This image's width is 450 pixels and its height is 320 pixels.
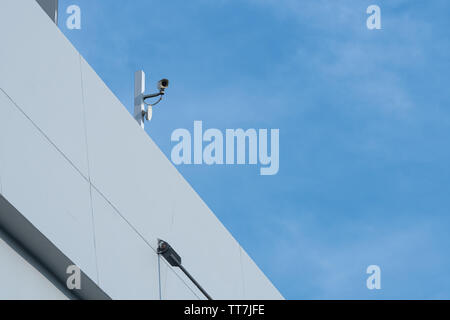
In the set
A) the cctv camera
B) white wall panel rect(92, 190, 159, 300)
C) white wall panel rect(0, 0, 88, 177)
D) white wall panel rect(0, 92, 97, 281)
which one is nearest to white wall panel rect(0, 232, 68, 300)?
white wall panel rect(0, 92, 97, 281)

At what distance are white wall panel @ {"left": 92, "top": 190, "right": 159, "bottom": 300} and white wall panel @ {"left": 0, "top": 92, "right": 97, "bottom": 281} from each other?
9.3 inches

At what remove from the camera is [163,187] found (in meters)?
10.5

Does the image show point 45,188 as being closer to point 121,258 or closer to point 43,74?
point 43,74

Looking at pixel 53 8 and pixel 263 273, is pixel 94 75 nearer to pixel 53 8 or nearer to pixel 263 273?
pixel 53 8

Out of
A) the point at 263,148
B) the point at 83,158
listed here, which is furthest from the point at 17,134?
the point at 263,148

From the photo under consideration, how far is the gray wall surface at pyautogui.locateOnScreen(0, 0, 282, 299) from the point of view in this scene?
732 centimetres

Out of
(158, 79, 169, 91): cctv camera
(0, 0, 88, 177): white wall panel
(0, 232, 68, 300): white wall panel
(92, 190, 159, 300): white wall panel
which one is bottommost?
(0, 232, 68, 300): white wall panel

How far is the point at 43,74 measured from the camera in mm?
7980

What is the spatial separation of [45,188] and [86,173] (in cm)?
91

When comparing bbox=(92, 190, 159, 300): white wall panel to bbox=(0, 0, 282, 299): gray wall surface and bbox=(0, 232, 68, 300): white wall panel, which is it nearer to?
bbox=(0, 0, 282, 299): gray wall surface

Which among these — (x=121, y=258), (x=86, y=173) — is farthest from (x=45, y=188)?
(x=121, y=258)

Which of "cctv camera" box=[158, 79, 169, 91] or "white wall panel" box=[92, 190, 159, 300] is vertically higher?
"cctv camera" box=[158, 79, 169, 91]
